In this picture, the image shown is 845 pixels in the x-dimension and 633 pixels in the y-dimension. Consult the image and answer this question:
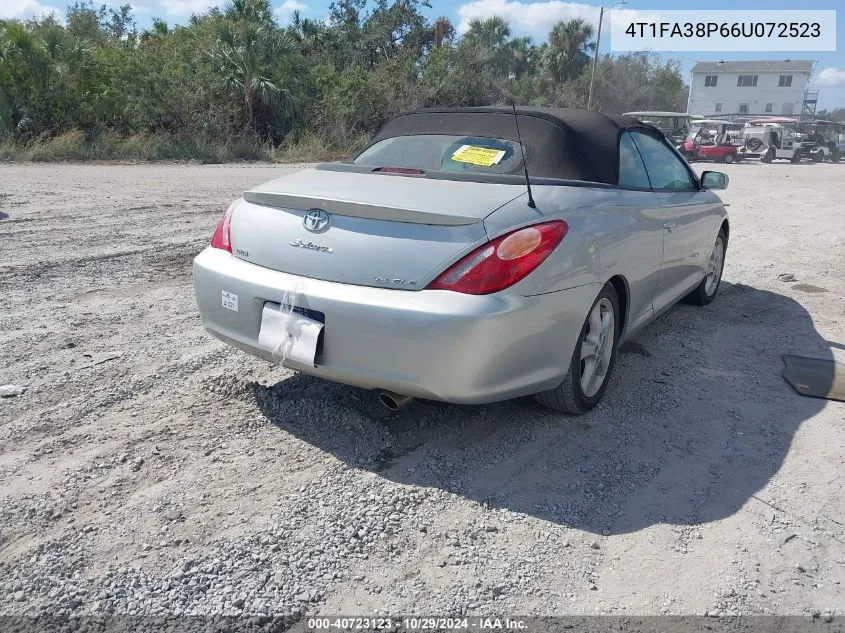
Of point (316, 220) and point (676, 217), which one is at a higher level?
point (316, 220)

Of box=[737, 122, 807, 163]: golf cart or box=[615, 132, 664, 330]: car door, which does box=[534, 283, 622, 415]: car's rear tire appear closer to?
box=[615, 132, 664, 330]: car door

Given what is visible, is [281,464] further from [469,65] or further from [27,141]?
[469,65]

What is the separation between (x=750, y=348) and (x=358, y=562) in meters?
3.55

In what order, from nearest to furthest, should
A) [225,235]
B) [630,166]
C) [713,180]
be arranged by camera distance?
[225,235], [630,166], [713,180]

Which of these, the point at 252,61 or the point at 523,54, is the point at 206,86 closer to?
the point at 252,61

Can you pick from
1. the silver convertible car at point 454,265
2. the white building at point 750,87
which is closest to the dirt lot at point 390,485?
the silver convertible car at point 454,265

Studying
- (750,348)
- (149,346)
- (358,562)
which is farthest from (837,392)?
(149,346)

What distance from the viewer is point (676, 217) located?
4.56 meters

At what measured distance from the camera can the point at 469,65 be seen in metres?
33.1

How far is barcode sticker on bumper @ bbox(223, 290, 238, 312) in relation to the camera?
10.7 ft

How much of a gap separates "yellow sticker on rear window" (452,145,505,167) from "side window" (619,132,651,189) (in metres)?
0.76

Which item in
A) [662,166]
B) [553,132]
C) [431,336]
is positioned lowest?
[431,336]

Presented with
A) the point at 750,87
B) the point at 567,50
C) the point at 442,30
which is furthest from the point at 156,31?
the point at 750,87

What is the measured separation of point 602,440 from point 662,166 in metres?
2.20
